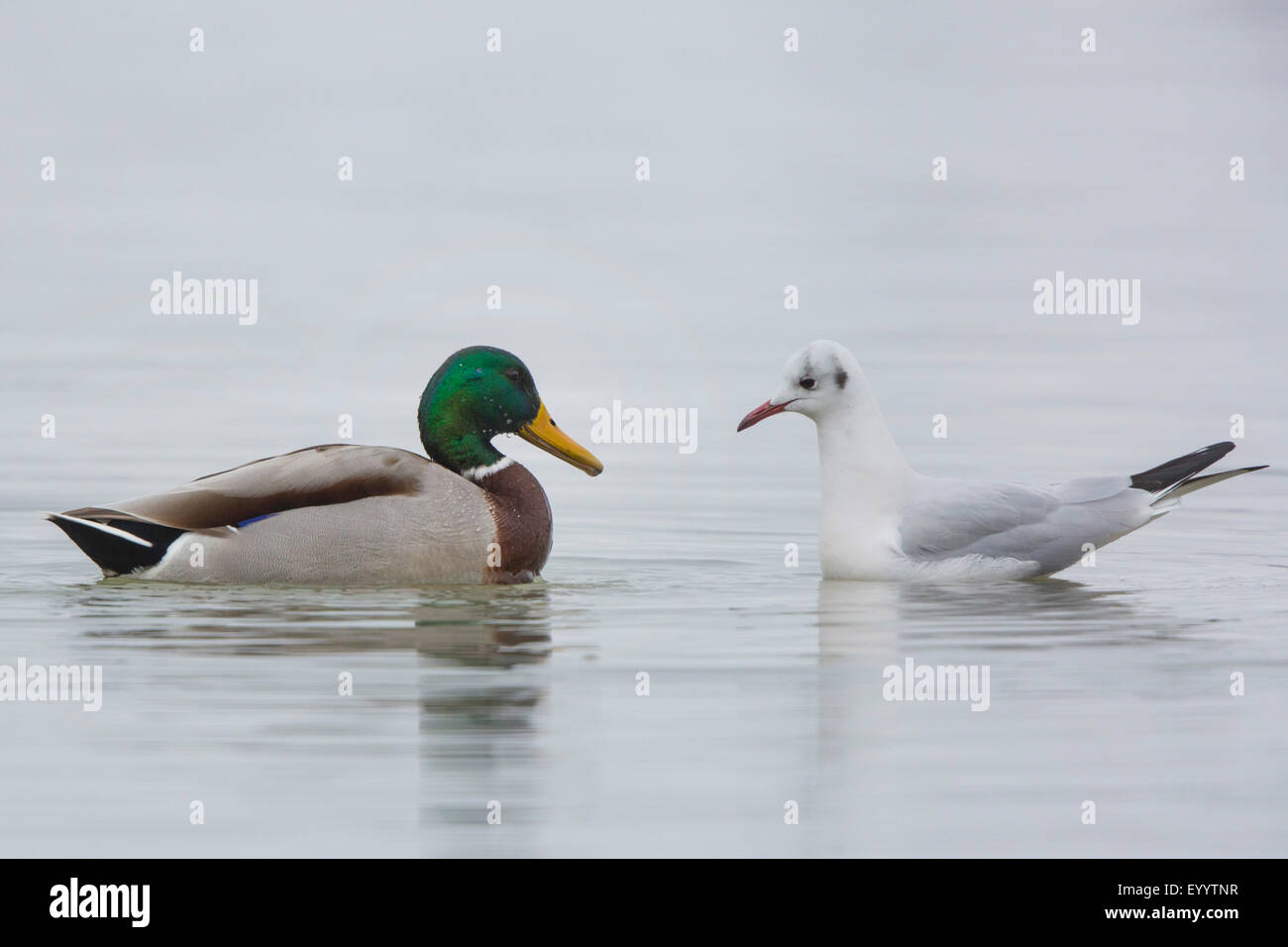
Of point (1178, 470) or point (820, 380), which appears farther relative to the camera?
point (1178, 470)

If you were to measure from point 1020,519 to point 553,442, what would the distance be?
2666 millimetres

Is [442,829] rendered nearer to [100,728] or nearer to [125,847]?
[125,847]

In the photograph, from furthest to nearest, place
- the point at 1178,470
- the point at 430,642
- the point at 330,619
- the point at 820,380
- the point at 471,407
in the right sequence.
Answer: the point at 1178,470 → the point at 471,407 → the point at 820,380 → the point at 330,619 → the point at 430,642

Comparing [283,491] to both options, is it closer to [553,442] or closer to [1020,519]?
[553,442]

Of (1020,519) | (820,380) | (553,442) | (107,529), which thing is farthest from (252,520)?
(1020,519)

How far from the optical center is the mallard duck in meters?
11.1

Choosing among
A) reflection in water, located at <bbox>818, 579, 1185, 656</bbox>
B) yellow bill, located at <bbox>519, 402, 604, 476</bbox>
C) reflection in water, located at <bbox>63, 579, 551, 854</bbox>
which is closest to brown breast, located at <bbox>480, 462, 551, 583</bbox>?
reflection in water, located at <bbox>63, 579, 551, 854</bbox>

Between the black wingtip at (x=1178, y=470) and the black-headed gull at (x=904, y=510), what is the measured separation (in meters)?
0.19

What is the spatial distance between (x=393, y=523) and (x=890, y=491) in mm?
2677

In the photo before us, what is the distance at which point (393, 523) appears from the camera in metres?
11.1

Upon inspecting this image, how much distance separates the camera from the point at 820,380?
Answer: 11.6 meters

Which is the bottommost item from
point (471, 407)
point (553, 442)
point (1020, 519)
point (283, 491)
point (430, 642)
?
point (430, 642)

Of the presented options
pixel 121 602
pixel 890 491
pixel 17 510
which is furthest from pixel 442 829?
pixel 17 510

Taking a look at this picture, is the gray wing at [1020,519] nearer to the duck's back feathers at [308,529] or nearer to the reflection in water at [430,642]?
the reflection in water at [430,642]
